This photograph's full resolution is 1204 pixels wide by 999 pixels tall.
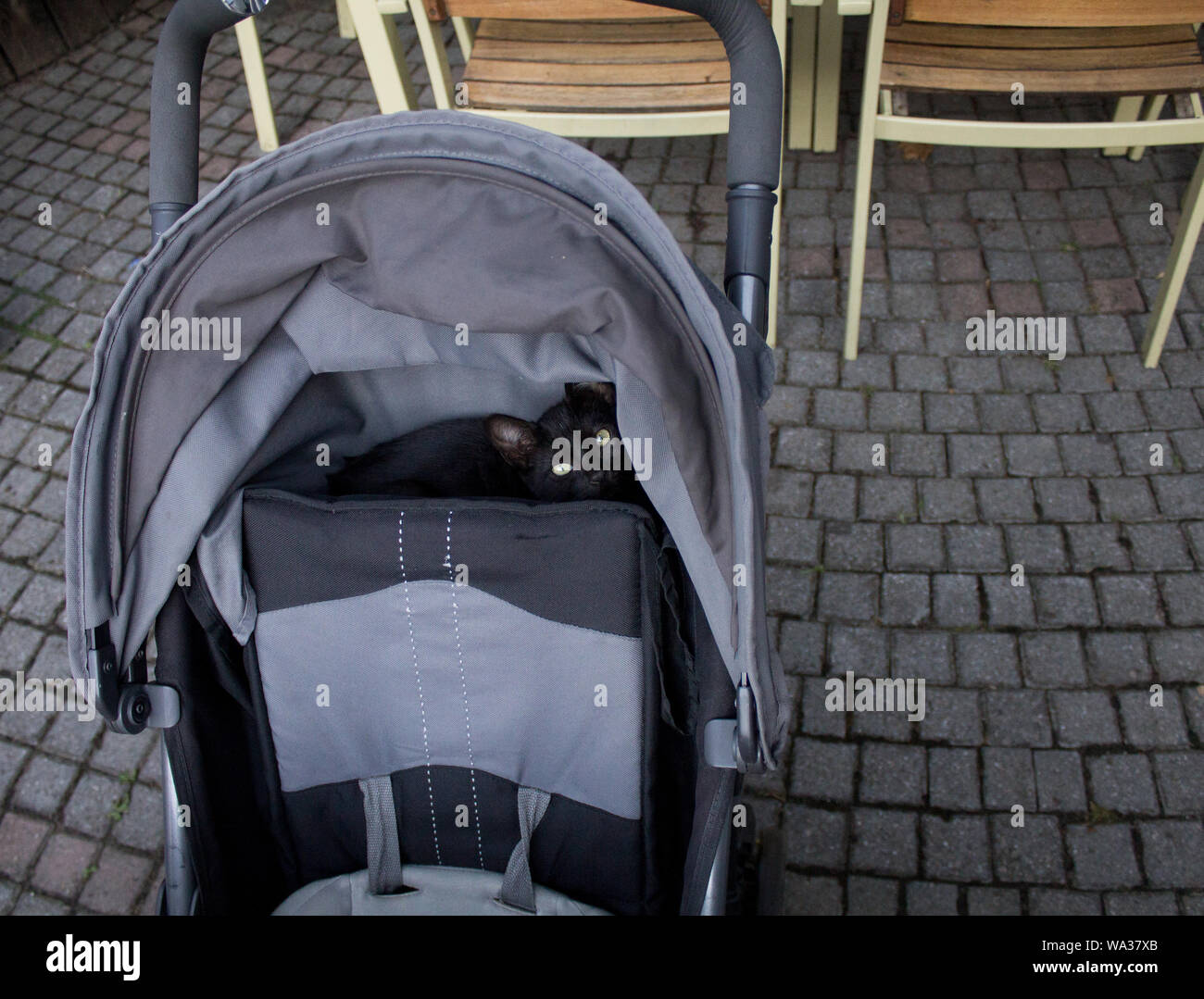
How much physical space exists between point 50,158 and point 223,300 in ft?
12.7

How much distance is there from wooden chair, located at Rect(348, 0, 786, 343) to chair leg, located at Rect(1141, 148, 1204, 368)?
1.44 meters

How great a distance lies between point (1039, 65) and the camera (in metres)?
3.04

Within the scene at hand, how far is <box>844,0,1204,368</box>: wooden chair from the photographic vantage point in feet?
9.06

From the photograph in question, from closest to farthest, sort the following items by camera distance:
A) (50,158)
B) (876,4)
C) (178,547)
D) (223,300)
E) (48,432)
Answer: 1. (223,300)
2. (178,547)
3. (876,4)
4. (48,432)
5. (50,158)

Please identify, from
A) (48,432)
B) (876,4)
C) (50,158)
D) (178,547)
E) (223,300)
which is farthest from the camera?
(50,158)

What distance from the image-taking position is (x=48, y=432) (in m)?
3.59

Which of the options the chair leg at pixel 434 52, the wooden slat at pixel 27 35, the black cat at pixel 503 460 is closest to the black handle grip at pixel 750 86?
the black cat at pixel 503 460

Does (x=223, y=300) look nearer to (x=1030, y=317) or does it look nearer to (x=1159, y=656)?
(x=1159, y=656)

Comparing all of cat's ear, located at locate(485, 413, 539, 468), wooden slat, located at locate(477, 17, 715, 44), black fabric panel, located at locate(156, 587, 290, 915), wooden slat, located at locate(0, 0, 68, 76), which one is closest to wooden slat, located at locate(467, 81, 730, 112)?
wooden slat, located at locate(477, 17, 715, 44)

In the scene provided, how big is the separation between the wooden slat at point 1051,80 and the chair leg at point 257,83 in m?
2.66

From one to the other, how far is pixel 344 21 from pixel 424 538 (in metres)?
4.18

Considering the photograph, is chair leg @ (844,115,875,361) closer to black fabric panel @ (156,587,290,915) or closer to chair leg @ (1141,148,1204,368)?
chair leg @ (1141,148,1204,368)
